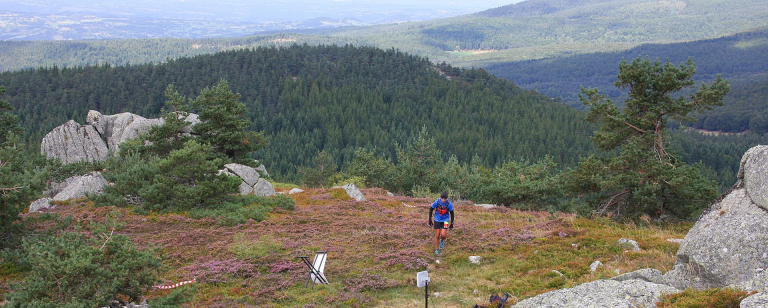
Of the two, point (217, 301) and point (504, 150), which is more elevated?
point (217, 301)

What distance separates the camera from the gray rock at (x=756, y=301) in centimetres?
842

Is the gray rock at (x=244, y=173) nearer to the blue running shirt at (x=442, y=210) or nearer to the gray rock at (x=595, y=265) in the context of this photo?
the blue running shirt at (x=442, y=210)

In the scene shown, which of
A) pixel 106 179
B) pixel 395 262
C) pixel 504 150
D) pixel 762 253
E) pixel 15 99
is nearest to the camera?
pixel 762 253

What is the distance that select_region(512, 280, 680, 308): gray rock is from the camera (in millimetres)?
10180

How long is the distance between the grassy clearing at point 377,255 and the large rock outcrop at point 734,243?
251 centimetres

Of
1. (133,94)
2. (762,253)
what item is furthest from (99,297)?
(133,94)

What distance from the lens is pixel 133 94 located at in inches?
5453

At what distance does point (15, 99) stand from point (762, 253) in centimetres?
15492

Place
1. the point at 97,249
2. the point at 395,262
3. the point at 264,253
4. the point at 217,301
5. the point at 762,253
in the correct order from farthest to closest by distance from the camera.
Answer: the point at 264,253 < the point at 395,262 < the point at 217,301 < the point at 97,249 < the point at 762,253

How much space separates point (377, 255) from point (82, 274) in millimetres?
10131

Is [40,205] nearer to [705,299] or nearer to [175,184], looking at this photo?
[175,184]

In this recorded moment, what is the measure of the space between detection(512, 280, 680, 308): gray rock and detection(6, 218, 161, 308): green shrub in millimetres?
9142

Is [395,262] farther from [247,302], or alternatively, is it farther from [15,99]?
[15,99]

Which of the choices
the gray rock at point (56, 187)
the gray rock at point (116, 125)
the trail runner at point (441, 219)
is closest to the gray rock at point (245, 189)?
the gray rock at point (56, 187)
